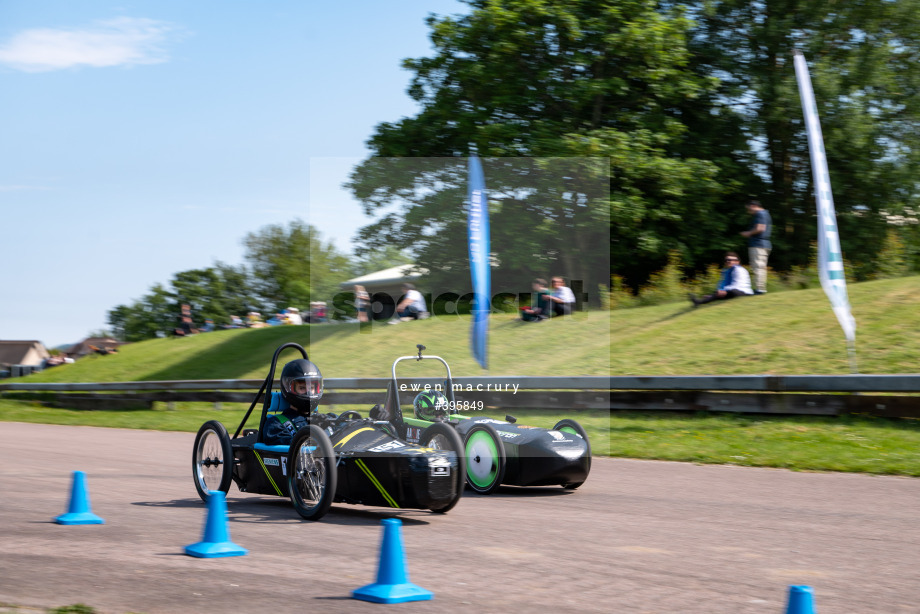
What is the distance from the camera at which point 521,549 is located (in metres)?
6.86

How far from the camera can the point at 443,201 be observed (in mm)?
15805

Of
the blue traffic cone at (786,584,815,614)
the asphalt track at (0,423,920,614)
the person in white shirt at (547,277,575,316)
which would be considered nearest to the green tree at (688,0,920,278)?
the person in white shirt at (547,277,575,316)

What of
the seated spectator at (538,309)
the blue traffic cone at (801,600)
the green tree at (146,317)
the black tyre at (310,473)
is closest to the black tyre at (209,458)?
the black tyre at (310,473)

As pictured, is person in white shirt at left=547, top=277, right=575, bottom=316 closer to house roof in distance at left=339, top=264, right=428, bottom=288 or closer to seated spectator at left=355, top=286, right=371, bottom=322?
house roof in distance at left=339, top=264, right=428, bottom=288

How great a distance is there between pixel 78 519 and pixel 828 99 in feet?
91.4

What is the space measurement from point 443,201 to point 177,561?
33.3 feet

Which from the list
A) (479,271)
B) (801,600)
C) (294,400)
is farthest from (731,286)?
(801,600)

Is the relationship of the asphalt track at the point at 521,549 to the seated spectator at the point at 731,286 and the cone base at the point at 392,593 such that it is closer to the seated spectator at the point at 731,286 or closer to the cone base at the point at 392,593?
the cone base at the point at 392,593

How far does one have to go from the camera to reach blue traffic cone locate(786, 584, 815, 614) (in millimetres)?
3670

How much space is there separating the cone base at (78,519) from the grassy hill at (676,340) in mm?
2887

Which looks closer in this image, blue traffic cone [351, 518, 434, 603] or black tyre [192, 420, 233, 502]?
blue traffic cone [351, 518, 434, 603]

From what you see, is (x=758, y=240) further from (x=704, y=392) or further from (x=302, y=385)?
(x=302, y=385)

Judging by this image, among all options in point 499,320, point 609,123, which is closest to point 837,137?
point 609,123

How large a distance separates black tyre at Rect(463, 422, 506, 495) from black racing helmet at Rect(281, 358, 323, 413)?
5.73 feet
